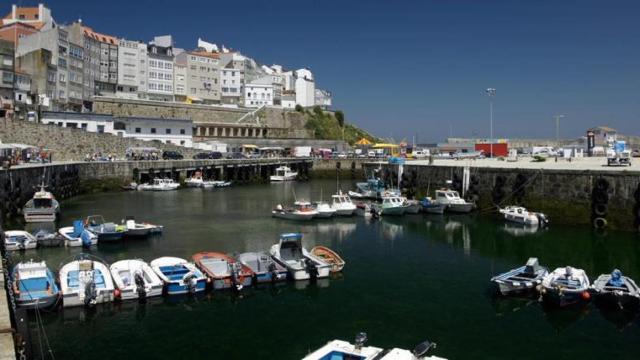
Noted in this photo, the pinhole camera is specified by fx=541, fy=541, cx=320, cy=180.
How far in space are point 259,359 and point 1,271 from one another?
919 cm

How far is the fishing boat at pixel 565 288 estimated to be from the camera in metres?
19.3

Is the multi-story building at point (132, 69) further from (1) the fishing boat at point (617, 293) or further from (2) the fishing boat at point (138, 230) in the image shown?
(1) the fishing boat at point (617, 293)

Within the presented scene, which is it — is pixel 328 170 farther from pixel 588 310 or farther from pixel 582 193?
pixel 588 310

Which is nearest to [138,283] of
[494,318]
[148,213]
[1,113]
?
[494,318]

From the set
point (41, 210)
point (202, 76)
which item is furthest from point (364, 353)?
point (202, 76)

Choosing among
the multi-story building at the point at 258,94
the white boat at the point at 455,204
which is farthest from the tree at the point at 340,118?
the white boat at the point at 455,204

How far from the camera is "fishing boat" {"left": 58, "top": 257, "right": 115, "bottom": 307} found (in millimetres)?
18391

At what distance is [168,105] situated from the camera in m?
97.1

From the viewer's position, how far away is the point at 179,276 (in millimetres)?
21312

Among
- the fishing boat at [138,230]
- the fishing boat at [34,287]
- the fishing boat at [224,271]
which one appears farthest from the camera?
the fishing boat at [138,230]

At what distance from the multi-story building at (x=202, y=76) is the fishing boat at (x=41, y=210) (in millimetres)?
78323

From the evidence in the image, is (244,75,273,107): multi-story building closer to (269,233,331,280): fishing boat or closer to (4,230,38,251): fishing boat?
(4,230,38,251): fishing boat

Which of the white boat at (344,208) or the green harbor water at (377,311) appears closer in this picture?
the green harbor water at (377,311)

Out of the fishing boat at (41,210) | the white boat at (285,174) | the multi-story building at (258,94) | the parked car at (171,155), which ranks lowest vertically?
the fishing boat at (41,210)
